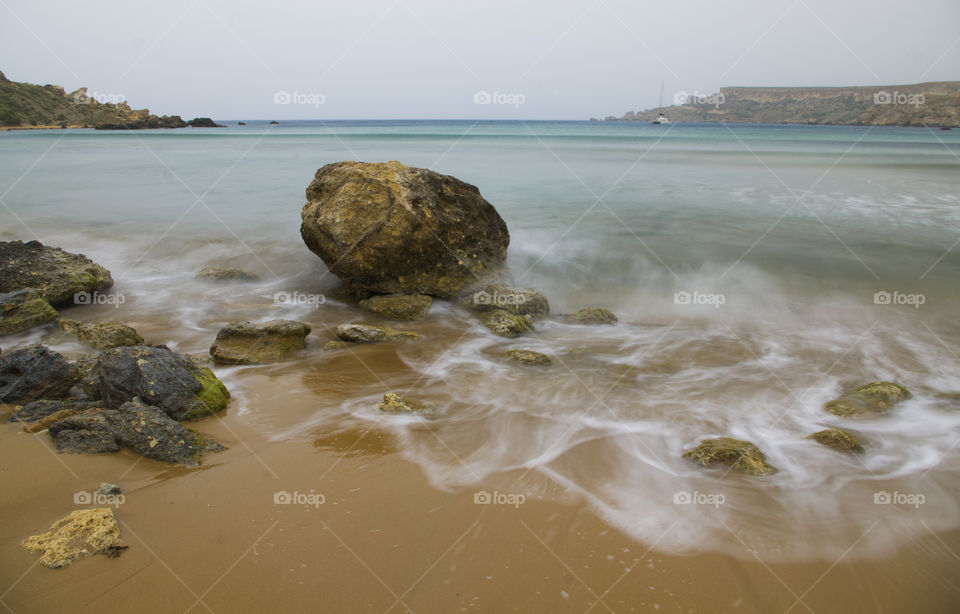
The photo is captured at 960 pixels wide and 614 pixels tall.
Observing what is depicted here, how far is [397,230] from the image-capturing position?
7668mm

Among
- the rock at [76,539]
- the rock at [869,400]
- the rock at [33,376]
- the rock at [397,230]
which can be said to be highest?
the rock at [397,230]

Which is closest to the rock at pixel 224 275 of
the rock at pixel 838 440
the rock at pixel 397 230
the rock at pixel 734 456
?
the rock at pixel 397 230

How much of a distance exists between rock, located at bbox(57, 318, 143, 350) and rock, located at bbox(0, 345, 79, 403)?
1169 mm

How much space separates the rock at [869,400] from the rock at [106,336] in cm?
750

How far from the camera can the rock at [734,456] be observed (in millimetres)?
4141

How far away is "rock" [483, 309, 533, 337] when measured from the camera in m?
7.07

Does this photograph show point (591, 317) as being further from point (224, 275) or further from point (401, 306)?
point (224, 275)

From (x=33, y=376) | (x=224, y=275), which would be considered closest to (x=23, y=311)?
(x=33, y=376)

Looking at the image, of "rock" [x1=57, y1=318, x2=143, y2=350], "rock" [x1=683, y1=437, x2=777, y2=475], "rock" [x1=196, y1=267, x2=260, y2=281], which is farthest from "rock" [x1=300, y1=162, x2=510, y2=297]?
"rock" [x1=683, y1=437, x2=777, y2=475]

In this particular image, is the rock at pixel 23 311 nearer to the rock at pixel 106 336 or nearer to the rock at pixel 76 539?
the rock at pixel 106 336

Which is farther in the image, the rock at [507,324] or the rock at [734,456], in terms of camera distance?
the rock at [507,324]

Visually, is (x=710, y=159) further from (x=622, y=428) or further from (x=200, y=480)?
(x=200, y=480)

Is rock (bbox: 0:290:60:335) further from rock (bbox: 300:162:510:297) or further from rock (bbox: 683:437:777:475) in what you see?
rock (bbox: 683:437:777:475)

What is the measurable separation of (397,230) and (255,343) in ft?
8.70
